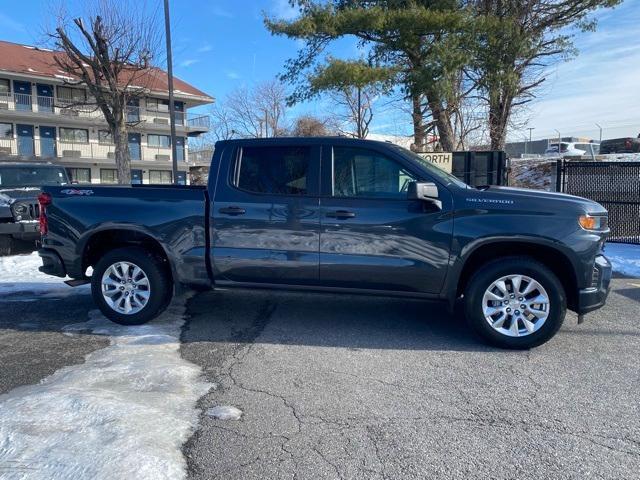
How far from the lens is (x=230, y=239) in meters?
5.01

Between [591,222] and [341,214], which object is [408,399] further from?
[591,222]

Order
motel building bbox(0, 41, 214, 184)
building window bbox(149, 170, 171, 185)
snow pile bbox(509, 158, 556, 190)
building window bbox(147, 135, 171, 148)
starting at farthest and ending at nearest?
building window bbox(149, 170, 171, 185) → building window bbox(147, 135, 171, 148) → motel building bbox(0, 41, 214, 184) → snow pile bbox(509, 158, 556, 190)

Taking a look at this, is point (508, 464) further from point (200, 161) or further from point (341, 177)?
point (200, 161)

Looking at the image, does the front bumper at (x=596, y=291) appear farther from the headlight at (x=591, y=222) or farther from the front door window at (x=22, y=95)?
the front door window at (x=22, y=95)

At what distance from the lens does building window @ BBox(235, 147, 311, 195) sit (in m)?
4.97

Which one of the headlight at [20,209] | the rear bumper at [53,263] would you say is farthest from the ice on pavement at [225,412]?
the headlight at [20,209]

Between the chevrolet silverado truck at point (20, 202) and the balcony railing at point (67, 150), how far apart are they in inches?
1089

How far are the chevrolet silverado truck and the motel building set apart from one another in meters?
22.4

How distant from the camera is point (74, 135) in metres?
39.1

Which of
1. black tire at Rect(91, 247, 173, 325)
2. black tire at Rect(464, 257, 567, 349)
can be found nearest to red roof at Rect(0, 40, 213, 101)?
black tire at Rect(91, 247, 173, 325)

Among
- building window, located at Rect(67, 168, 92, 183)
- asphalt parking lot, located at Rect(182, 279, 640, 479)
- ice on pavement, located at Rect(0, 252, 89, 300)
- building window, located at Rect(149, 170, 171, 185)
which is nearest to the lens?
asphalt parking lot, located at Rect(182, 279, 640, 479)

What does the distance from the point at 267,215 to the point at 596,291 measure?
3.12 meters

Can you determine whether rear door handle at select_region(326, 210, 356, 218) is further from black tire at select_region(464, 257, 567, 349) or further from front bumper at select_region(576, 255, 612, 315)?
front bumper at select_region(576, 255, 612, 315)

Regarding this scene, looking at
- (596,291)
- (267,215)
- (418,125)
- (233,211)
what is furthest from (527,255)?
(418,125)
